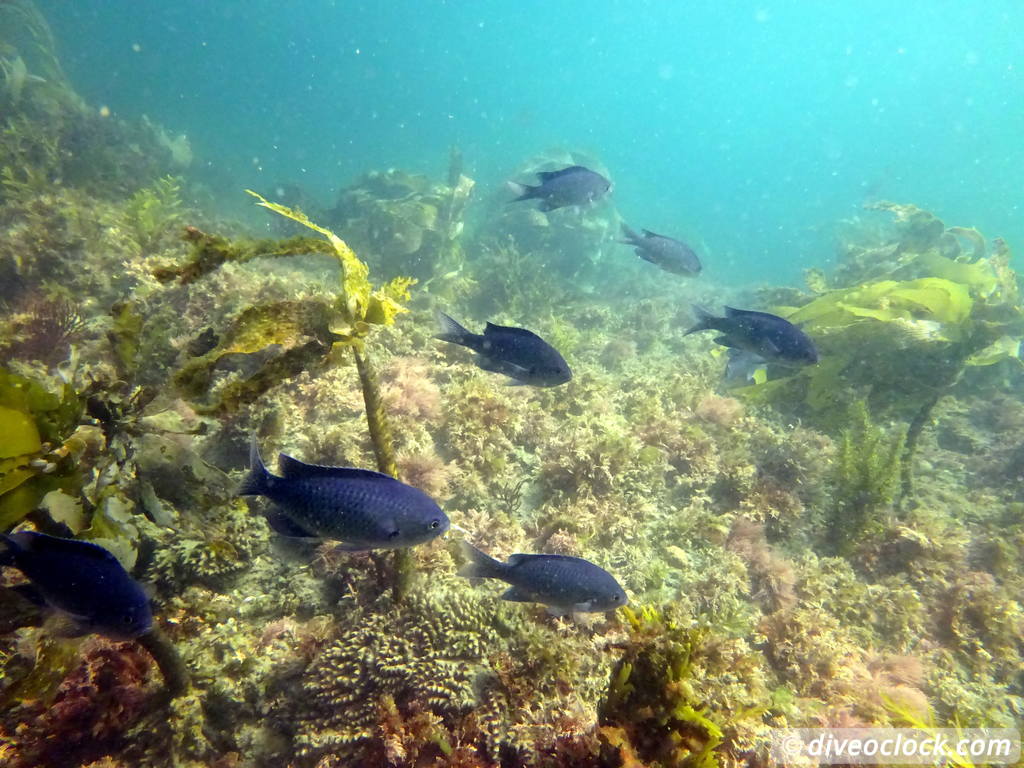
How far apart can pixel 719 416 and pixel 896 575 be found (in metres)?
2.60

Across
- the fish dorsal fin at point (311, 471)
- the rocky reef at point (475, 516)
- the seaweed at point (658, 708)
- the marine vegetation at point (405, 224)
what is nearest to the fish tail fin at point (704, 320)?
the rocky reef at point (475, 516)

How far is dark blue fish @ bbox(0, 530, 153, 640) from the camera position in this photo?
1816mm

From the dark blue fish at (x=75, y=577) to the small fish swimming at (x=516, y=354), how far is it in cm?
231

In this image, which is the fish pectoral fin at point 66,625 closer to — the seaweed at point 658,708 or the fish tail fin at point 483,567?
the fish tail fin at point 483,567

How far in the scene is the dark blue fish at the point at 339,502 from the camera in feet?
7.23

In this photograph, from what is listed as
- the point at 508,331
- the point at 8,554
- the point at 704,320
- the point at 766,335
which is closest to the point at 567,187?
the point at 704,320

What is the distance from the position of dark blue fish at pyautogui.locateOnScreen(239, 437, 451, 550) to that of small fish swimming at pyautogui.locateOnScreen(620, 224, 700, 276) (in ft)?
18.7

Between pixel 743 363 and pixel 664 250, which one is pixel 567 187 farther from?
pixel 743 363

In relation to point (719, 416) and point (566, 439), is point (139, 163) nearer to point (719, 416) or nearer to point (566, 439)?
point (566, 439)

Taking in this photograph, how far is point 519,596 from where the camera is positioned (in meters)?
2.99

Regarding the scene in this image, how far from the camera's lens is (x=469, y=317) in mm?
10516

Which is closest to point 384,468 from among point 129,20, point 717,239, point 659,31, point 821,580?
point 821,580

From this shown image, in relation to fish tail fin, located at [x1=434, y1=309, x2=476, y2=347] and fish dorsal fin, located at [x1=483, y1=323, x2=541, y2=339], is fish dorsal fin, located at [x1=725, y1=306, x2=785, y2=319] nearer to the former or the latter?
fish dorsal fin, located at [x1=483, y1=323, x2=541, y2=339]

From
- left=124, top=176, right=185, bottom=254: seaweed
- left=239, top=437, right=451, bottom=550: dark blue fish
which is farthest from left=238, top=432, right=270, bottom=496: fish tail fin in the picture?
left=124, top=176, right=185, bottom=254: seaweed
